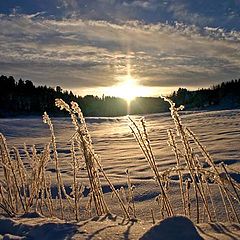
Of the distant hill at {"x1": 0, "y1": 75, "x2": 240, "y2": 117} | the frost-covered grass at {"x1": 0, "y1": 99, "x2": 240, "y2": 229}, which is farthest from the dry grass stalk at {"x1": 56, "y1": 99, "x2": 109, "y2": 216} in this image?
the distant hill at {"x1": 0, "y1": 75, "x2": 240, "y2": 117}

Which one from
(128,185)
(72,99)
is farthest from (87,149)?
(72,99)

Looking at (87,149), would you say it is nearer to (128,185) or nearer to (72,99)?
(128,185)

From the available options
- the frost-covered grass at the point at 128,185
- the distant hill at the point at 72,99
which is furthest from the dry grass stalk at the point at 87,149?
the distant hill at the point at 72,99

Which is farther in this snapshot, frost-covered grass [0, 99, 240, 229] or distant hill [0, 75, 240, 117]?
distant hill [0, 75, 240, 117]

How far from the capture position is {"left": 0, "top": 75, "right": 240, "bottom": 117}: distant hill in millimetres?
41562

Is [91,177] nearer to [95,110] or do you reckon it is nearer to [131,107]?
[95,110]

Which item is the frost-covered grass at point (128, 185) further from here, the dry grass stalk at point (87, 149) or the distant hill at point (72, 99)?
the distant hill at point (72, 99)

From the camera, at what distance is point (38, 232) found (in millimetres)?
1459

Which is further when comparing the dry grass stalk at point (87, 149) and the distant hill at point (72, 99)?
the distant hill at point (72, 99)

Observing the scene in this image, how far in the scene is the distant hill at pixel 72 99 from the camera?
41.6 meters

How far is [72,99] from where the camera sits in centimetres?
3641

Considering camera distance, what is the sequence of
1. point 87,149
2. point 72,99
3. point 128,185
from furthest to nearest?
point 72,99, point 128,185, point 87,149

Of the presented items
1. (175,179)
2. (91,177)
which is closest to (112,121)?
(175,179)

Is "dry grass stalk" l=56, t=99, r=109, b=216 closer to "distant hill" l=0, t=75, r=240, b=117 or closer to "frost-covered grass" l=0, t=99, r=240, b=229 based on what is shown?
"frost-covered grass" l=0, t=99, r=240, b=229
